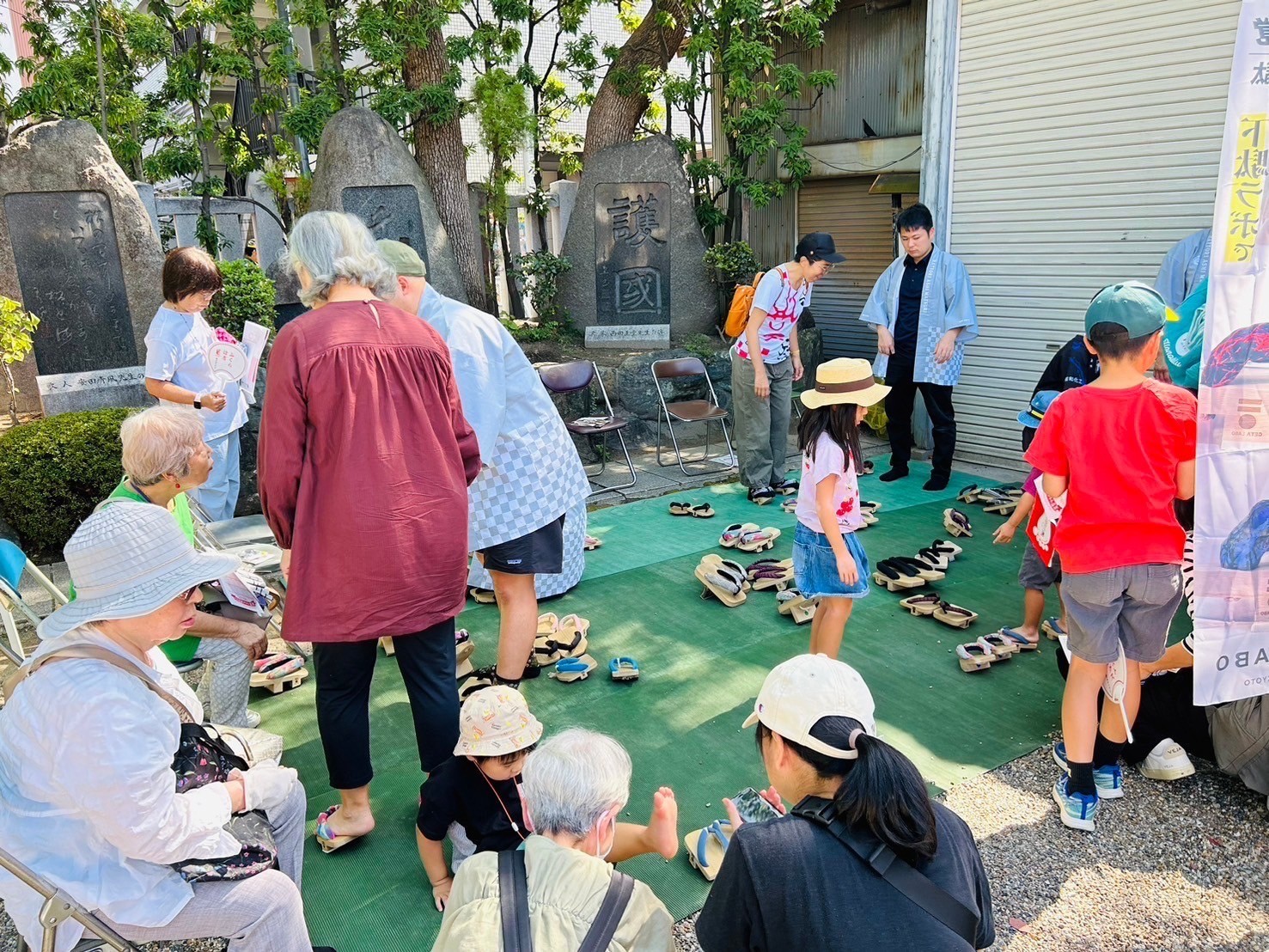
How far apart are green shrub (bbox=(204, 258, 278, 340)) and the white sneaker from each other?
639cm

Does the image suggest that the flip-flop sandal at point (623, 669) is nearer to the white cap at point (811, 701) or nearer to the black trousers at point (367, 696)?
the black trousers at point (367, 696)

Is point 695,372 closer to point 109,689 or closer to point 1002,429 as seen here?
point 1002,429

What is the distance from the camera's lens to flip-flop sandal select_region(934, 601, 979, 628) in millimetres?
4547

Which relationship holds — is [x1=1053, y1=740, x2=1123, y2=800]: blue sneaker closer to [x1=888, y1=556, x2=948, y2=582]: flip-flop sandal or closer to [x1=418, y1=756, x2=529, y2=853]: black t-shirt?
[x1=888, y1=556, x2=948, y2=582]: flip-flop sandal

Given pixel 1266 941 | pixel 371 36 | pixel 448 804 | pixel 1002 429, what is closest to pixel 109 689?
pixel 448 804

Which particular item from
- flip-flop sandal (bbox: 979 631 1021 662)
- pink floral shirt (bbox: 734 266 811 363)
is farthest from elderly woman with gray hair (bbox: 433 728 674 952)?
pink floral shirt (bbox: 734 266 811 363)

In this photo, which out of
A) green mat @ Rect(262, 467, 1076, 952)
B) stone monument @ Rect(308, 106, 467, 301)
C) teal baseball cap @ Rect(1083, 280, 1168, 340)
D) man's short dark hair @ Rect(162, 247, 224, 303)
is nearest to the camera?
teal baseball cap @ Rect(1083, 280, 1168, 340)

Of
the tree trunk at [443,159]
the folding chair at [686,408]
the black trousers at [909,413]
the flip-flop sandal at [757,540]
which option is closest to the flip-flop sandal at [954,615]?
the flip-flop sandal at [757,540]

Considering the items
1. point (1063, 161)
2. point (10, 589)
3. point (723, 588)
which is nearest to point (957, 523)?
point (723, 588)

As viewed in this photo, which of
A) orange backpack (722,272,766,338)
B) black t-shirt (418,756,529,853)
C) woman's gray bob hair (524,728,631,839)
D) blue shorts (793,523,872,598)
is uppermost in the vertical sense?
orange backpack (722,272,766,338)

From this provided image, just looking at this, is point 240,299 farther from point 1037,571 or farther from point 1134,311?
point 1134,311

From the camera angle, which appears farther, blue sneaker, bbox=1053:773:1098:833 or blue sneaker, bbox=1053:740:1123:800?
blue sneaker, bbox=1053:740:1123:800

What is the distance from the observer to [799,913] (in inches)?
63.6

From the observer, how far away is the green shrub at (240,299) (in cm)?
698
